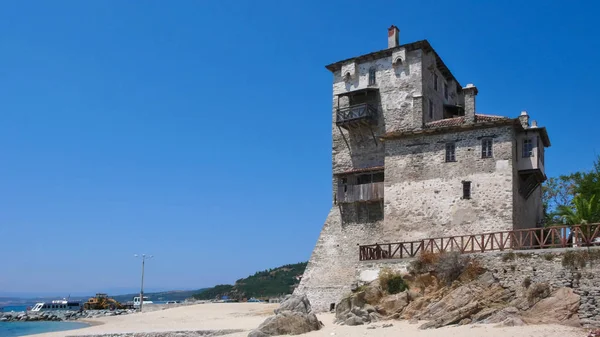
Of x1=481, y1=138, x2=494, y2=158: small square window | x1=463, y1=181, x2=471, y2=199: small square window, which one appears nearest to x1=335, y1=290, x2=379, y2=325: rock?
x1=463, y1=181, x2=471, y2=199: small square window

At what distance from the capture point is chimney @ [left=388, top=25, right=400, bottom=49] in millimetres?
40531

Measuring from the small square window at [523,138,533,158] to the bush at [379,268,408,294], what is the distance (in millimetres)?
10351

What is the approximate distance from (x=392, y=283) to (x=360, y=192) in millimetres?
10252

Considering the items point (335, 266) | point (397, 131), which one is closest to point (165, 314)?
point (335, 266)

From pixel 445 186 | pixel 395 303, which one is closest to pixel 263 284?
pixel 445 186

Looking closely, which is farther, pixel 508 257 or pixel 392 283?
pixel 392 283

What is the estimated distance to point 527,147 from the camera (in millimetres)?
32938

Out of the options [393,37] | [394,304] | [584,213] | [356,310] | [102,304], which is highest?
[393,37]

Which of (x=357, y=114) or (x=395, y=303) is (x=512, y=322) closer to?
(x=395, y=303)

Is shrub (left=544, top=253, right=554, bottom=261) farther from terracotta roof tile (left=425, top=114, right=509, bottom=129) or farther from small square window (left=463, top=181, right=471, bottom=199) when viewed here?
terracotta roof tile (left=425, top=114, right=509, bottom=129)

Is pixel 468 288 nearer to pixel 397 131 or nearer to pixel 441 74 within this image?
pixel 397 131

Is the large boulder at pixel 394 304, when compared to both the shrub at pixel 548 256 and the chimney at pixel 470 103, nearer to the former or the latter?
the shrub at pixel 548 256

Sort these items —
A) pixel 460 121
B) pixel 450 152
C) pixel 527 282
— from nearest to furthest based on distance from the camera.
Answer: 1. pixel 527 282
2. pixel 450 152
3. pixel 460 121

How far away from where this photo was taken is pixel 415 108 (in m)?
37.9
